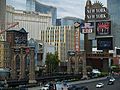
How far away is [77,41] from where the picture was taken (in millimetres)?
116188

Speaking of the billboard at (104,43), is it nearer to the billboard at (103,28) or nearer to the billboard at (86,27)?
the billboard at (103,28)

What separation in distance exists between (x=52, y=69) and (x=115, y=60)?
44685mm

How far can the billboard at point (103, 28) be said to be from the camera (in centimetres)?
13065

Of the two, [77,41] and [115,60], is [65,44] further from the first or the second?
[77,41]

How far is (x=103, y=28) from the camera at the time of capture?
134 meters

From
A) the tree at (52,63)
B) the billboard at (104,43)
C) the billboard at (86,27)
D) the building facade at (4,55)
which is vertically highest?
the billboard at (86,27)

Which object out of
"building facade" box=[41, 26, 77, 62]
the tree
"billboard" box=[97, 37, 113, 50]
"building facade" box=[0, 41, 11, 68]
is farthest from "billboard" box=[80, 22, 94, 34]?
"building facade" box=[41, 26, 77, 62]

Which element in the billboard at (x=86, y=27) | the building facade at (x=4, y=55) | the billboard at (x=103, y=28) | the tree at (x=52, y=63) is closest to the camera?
the building facade at (x=4, y=55)

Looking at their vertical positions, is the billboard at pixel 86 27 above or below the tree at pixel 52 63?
above

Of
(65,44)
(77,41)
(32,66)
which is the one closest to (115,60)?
(65,44)

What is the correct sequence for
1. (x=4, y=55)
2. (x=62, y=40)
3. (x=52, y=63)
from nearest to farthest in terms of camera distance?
(x=4, y=55) → (x=52, y=63) → (x=62, y=40)

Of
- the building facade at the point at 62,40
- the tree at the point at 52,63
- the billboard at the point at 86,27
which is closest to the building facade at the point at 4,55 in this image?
the tree at the point at 52,63

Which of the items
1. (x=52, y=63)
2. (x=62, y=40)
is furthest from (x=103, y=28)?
(x=62, y=40)

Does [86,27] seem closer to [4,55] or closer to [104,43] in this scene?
[104,43]
